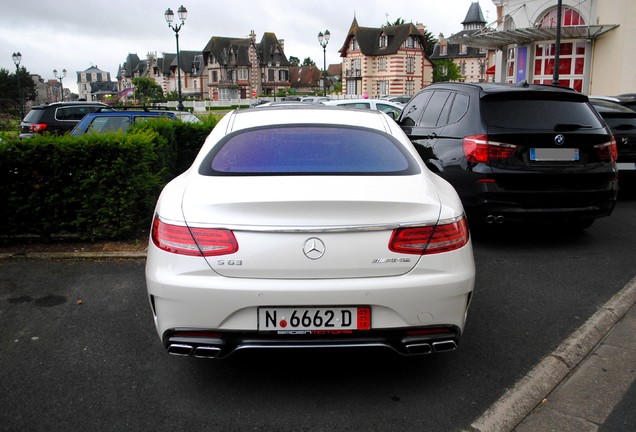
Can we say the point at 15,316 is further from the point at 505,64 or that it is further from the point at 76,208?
the point at 505,64

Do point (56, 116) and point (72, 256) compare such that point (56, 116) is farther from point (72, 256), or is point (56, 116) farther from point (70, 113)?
point (72, 256)

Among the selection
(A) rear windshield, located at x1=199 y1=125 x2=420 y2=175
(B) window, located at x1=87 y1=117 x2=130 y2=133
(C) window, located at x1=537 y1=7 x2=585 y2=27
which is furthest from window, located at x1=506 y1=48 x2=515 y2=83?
(A) rear windshield, located at x1=199 y1=125 x2=420 y2=175

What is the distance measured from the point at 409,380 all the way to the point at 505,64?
120 ft

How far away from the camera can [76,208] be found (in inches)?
260

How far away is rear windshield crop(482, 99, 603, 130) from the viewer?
6320 millimetres

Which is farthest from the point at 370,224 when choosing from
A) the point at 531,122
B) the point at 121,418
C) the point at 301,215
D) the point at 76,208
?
the point at 76,208

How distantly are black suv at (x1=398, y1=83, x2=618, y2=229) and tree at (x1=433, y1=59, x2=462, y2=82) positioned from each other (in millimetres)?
81028

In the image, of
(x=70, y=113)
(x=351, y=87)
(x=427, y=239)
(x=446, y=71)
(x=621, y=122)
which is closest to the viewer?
(x=427, y=239)

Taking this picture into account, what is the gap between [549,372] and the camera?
3629 mm

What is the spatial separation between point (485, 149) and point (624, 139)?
14.1ft

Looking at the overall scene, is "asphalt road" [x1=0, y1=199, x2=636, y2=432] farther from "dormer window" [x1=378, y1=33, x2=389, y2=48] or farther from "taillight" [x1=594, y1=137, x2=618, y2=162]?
"dormer window" [x1=378, y1=33, x2=389, y2=48]

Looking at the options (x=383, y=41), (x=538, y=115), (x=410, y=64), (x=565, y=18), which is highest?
(x=383, y=41)

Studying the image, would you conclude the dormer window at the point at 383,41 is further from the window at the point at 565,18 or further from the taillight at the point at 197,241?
the taillight at the point at 197,241

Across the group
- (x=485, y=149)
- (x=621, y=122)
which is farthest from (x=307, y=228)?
(x=621, y=122)
